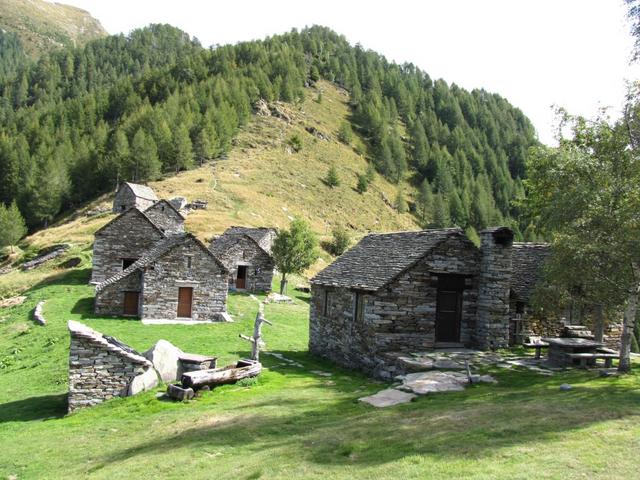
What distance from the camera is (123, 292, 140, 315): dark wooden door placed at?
32.6 m

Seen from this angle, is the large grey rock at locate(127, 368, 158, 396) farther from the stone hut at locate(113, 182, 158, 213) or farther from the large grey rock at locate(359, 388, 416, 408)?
the stone hut at locate(113, 182, 158, 213)

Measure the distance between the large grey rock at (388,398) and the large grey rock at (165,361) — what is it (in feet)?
22.9

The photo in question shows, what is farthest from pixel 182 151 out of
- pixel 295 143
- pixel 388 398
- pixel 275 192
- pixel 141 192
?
pixel 388 398

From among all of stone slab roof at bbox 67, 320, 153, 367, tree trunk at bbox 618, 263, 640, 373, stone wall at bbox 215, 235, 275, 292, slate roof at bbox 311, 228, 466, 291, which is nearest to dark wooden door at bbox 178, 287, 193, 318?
slate roof at bbox 311, 228, 466, 291

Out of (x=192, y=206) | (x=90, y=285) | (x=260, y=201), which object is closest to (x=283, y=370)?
(x=90, y=285)

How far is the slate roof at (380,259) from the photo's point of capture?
1923 centimetres

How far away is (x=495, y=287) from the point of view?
19.3 m

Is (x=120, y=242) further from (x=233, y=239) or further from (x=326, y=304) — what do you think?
(x=326, y=304)

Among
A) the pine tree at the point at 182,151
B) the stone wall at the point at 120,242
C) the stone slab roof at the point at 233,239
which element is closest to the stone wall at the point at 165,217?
the stone slab roof at the point at 233,239

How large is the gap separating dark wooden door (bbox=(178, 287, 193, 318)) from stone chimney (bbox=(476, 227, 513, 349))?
18719 millimetres

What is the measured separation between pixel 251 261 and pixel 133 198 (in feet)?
91.9

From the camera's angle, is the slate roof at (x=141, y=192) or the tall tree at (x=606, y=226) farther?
the slate roof at (x=141, y=192)

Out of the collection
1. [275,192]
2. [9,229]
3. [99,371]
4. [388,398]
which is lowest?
[99,371]

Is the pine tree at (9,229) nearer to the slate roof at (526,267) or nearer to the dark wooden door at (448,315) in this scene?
the slate roof at (526,267)
